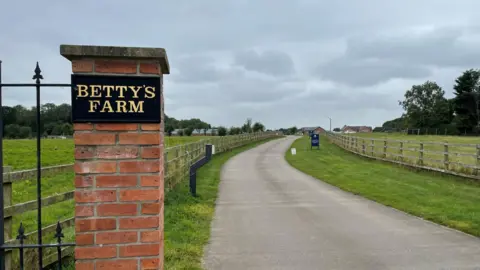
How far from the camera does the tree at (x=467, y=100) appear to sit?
76812mm

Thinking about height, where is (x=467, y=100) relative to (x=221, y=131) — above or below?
above

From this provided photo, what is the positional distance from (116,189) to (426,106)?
10765 cm

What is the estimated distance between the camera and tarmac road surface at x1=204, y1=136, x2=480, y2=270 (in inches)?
237

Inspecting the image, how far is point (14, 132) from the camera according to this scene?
3.91 metres

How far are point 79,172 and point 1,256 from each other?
0.95 metres

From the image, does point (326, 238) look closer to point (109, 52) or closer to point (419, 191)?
point (109, 52)

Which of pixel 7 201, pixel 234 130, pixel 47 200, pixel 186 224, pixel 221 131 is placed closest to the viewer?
pixel 7 201

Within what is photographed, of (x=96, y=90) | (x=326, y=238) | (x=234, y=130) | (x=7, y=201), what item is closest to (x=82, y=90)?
(x=96, y=90)

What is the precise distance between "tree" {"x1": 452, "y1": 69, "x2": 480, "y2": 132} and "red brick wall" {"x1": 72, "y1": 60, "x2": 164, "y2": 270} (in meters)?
80.3

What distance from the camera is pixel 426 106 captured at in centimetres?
10212

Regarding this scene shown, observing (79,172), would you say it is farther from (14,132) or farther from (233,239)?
(233,239)

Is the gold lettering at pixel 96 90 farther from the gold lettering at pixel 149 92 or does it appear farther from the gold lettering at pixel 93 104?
the gold lettering at pixel 149 92


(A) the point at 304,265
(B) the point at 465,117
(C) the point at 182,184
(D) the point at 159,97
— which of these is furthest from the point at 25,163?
(B) the point at 465,117

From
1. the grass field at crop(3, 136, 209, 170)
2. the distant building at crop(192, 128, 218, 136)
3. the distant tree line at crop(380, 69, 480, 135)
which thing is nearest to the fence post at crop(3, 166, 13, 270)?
the grass field at crop(3, 136, 209, 170)
